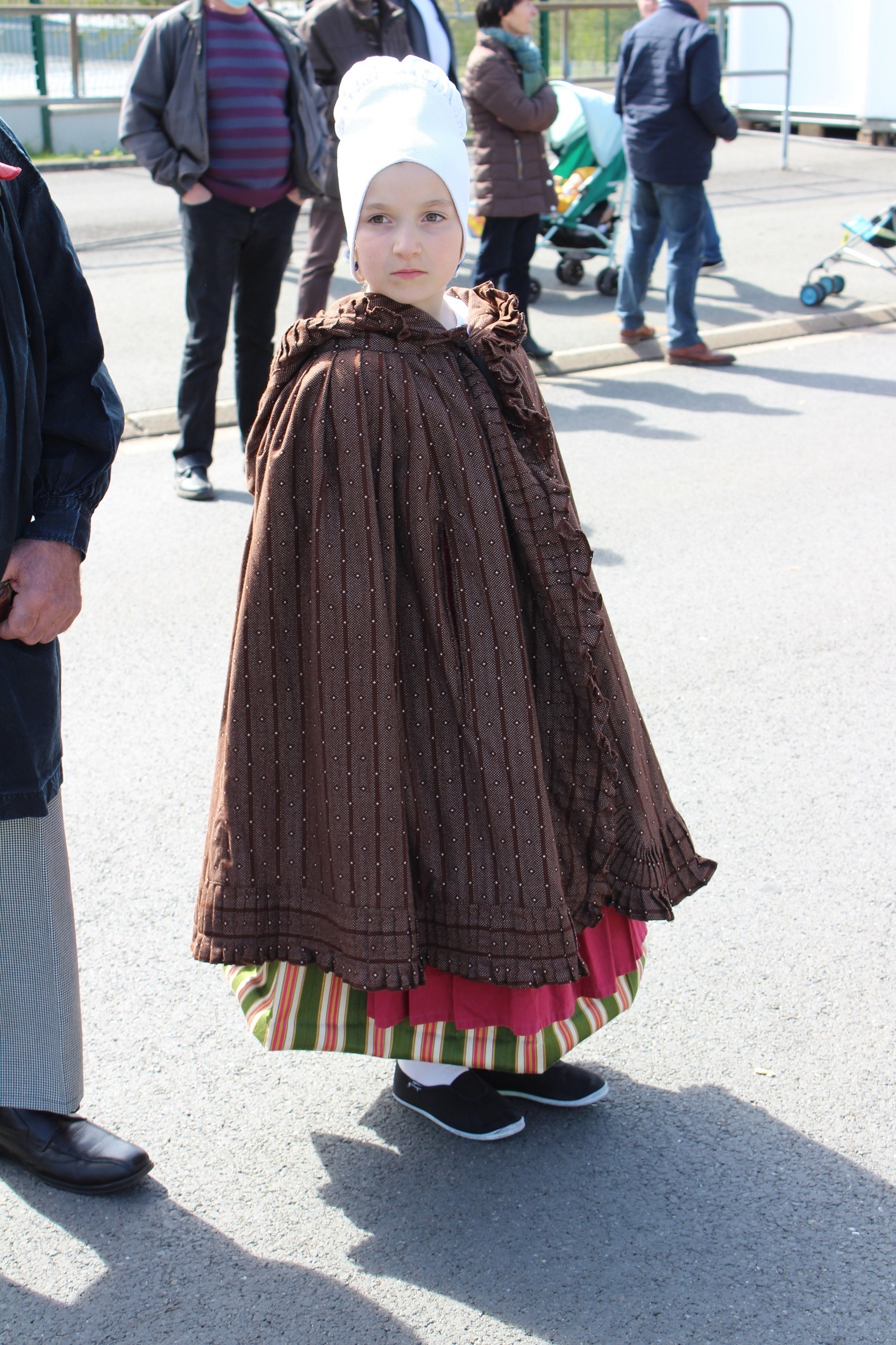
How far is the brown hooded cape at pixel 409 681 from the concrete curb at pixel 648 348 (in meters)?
4.57

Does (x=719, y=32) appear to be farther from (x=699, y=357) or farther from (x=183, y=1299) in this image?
(x=183, y=1299)

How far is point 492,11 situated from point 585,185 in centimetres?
242

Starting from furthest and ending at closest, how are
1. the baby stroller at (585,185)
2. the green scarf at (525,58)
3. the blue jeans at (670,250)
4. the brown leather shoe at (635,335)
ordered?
the baby stroller at (585,185)
the brown leather shoe at (635,335)
the blue jeans at (670,250)
the green scarf at (525,58)

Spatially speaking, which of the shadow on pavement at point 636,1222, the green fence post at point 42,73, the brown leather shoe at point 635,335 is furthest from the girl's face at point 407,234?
the green fence post at point 42,73

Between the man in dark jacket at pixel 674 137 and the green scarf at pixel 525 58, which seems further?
the man in dark jacket at pixel 674 137

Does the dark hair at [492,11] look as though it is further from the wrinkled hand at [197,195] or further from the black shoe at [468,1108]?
the black shoe at [468,1108]

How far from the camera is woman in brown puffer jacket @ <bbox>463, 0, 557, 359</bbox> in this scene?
23.2 feet

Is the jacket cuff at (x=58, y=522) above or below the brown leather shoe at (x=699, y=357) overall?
above

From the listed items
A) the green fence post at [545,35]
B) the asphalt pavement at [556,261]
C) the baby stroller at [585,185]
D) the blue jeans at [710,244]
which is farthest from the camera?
the green fence post at [545,35]

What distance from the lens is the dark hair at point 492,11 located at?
7008 millimetres

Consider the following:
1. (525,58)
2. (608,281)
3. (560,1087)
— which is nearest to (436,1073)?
(560,1087)

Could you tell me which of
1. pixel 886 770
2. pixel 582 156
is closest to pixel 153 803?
pixel 886 770

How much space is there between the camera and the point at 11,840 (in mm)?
2154

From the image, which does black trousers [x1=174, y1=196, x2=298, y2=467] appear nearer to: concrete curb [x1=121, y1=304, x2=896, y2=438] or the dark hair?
concrete curb [x1=121, y1=304, x2=896, y2=438]
